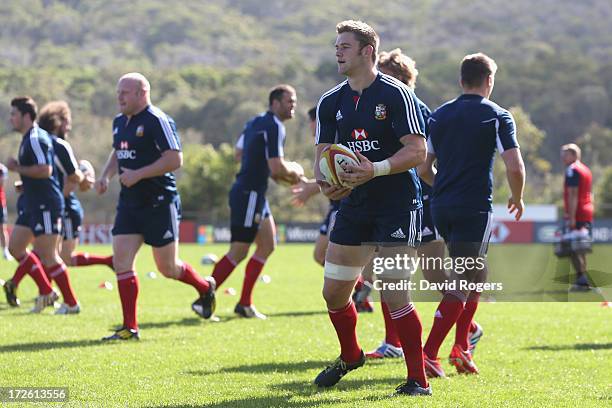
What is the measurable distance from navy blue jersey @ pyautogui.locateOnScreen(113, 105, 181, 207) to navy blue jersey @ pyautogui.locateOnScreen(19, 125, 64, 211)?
1.71 meters

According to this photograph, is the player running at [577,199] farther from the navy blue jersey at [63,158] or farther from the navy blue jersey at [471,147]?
the navy blue jersey at [471,147]

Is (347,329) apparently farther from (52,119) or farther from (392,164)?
(52,119)

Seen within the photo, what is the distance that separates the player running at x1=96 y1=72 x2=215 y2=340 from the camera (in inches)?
355

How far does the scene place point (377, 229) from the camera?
6.36 m

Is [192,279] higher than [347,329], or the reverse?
[347,329]

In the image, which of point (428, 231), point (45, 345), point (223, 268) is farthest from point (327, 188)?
point (223, 268)

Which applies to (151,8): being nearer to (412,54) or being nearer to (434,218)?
(412,54)

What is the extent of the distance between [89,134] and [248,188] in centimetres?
7494

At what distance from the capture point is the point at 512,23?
626 ft

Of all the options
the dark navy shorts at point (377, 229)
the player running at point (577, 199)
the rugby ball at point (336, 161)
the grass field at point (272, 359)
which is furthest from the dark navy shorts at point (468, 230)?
the player running at point (577, 199)

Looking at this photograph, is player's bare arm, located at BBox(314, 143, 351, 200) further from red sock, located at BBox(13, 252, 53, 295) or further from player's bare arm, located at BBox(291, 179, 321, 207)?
red sock, located at BBox(13, 252, 53, 295)

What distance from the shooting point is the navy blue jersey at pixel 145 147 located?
9039 mm

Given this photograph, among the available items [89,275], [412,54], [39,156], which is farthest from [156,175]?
[412,54]

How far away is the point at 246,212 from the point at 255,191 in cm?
26
